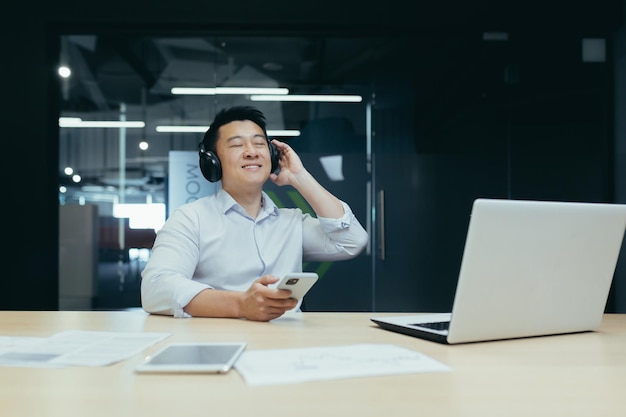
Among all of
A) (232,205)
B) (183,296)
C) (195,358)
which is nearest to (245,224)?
(232,205)

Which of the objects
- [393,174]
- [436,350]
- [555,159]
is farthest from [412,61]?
[436,350]

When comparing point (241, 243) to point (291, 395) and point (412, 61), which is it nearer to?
point (291, 395)

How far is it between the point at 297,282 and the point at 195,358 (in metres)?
0.45

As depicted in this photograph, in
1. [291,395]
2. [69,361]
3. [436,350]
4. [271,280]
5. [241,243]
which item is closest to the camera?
[291,395]

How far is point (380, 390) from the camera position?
32.3 inches

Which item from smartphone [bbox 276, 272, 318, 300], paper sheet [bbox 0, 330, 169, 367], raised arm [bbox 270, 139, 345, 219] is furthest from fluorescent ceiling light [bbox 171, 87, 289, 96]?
paper sheet [bbox 0, 330, 169, 367]

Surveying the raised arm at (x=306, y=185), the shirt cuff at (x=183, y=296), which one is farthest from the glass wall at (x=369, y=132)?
the shirt cuff at (x=183, y=296)

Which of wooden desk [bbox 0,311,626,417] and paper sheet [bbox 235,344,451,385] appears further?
paper sheet [bbox 235,344,451,385]

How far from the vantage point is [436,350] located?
1102 millimetres

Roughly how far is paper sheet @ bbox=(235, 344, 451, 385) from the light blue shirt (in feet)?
2.46

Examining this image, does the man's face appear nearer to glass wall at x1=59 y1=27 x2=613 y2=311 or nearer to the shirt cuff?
the shirt cuff

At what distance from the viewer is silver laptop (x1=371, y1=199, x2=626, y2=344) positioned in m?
1.08

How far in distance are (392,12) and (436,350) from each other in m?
3.18

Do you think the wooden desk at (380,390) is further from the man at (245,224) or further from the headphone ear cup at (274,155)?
the headphone ear cup at (274,155)
